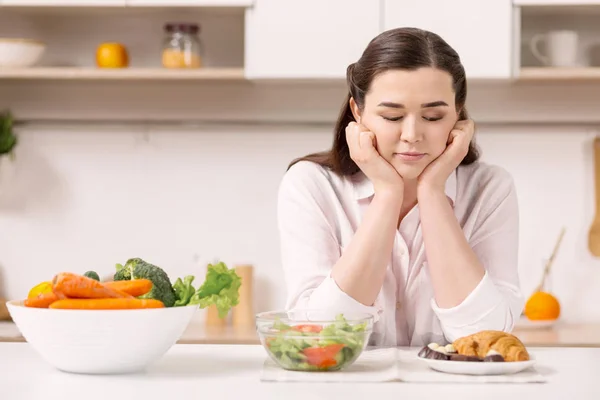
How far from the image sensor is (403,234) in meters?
1.75

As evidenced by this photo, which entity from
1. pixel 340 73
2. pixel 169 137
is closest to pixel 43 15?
pixel 169 137

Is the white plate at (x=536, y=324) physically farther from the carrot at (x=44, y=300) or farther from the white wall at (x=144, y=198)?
the carrot at (x=44, y=300)

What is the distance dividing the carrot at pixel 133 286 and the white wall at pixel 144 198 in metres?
1.68

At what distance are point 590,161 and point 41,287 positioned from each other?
2055 millimetres

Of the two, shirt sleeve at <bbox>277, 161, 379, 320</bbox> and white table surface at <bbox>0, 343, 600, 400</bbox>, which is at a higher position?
shirt sleeve at <bbox>277, 161, 379, 320</bbox>

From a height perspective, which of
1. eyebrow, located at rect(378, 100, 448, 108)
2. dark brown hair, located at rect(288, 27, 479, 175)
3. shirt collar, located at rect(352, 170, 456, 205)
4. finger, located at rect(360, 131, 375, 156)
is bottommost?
shirt collar, located at rect(352, 170, 456, 205)

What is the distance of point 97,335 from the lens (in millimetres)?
1131

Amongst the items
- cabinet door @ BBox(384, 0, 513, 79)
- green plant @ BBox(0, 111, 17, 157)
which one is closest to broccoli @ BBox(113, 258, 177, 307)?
cabinet door @ BBox(384, 0, 513, 79)

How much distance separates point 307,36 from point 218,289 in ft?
4.88

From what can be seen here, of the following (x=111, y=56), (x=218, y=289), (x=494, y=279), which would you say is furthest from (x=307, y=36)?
(x=218, y=289)

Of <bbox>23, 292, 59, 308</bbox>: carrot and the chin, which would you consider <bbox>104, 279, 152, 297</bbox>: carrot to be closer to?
<bbox>23, 292, 59, 308</bbox>: carrot

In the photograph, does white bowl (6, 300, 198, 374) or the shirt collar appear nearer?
white bowl (6, 300, 198, 374)

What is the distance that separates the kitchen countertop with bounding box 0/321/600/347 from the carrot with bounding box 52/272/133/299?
47.3 inches

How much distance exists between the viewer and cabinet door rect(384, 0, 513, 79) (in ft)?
8.38
